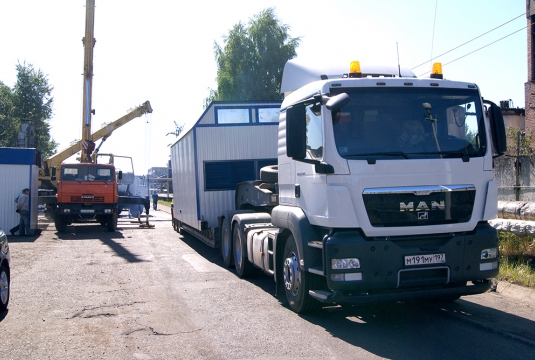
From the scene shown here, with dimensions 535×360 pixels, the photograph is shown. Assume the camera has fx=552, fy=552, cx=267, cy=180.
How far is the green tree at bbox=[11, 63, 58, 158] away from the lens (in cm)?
5003

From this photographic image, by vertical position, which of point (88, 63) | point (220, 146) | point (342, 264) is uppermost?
point (88, 63)

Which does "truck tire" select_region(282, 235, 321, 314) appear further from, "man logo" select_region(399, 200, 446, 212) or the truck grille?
"man logo" select_region(399, 200, 446, 212)

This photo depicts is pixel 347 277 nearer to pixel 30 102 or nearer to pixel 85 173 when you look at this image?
pixel 85 173

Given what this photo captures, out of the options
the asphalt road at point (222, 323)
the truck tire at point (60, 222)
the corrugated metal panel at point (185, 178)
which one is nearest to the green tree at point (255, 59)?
the truck tire at point (60, 222)

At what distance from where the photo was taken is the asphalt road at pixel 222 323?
18.8ft

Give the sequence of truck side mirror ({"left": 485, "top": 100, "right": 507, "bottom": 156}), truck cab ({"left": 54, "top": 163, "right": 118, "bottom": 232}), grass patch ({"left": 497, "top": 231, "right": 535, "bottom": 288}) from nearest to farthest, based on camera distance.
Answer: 1. truck side mirror ({"left": 485, "top": 100, "right": 507, "bottom": 156})
2. grass patch ({"left": 497, "top": 231, "right": 535, "bottom": 288})
3. truck cab ({"left": 54, "top": 163, "right": 118, "bottom": 232})

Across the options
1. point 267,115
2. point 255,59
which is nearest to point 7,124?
point 255,59

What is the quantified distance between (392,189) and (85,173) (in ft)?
58.3

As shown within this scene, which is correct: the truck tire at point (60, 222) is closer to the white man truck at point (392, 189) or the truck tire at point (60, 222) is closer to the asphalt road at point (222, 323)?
the asphalt road at point (222, 323)

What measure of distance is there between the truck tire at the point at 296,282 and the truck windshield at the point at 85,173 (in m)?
15.9

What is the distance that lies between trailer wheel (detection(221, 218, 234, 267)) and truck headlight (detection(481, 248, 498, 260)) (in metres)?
5.84

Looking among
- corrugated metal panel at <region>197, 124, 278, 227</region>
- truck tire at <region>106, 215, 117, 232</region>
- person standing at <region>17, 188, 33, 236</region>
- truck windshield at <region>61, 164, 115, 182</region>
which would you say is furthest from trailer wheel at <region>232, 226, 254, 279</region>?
truck windshield at <region>61, 164, 115, 182</region>

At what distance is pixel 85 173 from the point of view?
2186 centimetres

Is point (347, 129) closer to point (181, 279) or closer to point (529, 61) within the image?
point (181, 279)
